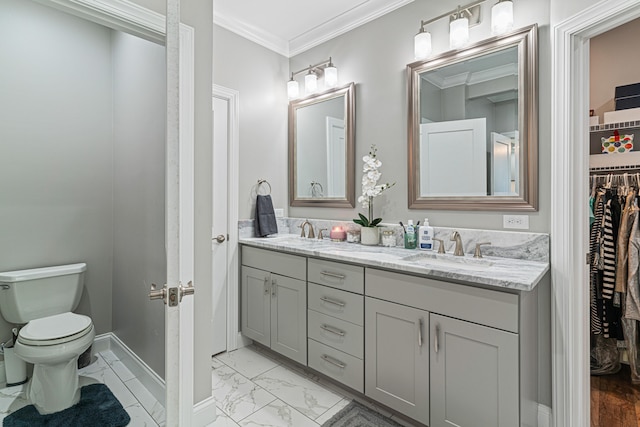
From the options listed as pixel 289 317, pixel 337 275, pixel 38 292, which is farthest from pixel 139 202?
pixel 289 317

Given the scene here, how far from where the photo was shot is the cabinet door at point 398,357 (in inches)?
67.6

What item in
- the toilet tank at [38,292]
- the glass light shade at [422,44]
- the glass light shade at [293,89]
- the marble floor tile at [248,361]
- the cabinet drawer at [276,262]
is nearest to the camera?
the toilet tank at [38,292]

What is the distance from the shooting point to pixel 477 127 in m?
2.12

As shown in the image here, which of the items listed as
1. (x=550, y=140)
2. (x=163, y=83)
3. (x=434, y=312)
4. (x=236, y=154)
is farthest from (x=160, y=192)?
(x=550, y=140)

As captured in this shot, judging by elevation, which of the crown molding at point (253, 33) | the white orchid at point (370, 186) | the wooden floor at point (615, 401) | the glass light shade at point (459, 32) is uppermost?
the crown molding at point (253, 33)

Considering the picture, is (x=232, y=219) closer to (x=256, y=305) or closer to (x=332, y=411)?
(x=256, y=305)

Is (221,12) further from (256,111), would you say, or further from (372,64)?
(372,64)

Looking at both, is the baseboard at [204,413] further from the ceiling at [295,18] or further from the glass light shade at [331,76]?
the ceiling at [295,18]

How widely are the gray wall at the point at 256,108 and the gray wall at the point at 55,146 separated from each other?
1.75 meters

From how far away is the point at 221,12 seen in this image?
8.81 feet

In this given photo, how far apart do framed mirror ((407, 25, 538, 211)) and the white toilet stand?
1.99 m

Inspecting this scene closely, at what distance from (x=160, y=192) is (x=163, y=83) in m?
0.39

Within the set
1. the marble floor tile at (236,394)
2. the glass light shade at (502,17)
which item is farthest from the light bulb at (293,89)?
the marble floor tile at (236,394)

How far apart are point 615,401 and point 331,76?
9.82ft
